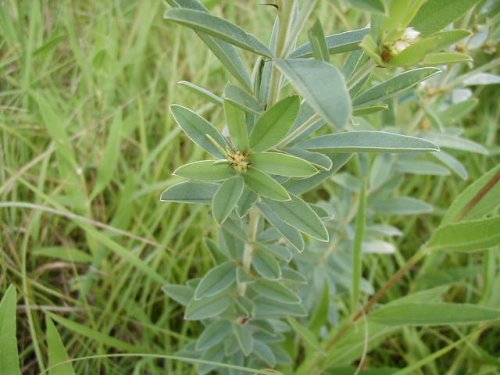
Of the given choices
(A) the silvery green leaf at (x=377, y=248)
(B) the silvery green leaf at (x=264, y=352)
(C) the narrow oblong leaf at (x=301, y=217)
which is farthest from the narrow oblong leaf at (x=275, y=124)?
(A) the silvery green leaf at (x=377, y=248)

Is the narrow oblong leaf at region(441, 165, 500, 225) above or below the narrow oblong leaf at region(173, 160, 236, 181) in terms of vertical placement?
below

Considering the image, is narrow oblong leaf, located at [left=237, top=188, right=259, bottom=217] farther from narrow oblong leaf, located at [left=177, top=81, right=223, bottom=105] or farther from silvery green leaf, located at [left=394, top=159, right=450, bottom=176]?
silvery green leaf, located at [left=394, top=159, right=450, bottom=176]

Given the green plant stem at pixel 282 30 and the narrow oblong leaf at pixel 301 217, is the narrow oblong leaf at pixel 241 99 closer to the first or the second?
the green plant stem at pixel 282 30

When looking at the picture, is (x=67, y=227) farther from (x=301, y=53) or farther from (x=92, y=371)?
(x=301, y=53)

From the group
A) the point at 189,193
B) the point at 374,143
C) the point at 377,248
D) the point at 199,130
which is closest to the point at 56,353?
the point at 189,193

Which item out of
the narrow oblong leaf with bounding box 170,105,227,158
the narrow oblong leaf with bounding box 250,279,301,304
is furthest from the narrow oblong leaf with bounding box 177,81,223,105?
the narrow oblong leaf with bounding box 250,279,301,304

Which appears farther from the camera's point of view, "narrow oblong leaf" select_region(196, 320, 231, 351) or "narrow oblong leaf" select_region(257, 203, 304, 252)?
"narrow oblong leaf" select_region(196, 320, 231, 351)
